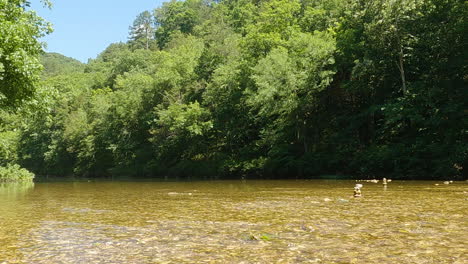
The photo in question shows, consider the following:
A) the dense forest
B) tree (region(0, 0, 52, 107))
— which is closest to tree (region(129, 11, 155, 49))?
the dense forest

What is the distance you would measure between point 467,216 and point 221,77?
35989 millimetres

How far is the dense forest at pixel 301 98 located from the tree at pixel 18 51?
0.05 metres

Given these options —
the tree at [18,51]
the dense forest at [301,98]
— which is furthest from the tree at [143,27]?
the tree at [18,51]

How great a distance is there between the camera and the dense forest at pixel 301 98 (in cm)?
2514

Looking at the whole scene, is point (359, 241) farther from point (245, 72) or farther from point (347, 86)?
point (245, 72)

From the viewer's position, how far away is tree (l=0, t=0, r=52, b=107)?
1380 centimetres

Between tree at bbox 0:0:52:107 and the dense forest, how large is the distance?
0.05m

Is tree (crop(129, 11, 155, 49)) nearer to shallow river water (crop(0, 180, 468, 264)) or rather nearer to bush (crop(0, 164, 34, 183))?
bush (crop(0, 164, 34, 183))

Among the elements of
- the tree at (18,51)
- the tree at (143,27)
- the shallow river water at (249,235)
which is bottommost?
the shallow river water at (249,235)

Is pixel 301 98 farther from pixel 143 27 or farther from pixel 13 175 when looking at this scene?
pixel 143 27

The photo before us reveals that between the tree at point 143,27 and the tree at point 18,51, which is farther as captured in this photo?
the tree at point 143,27

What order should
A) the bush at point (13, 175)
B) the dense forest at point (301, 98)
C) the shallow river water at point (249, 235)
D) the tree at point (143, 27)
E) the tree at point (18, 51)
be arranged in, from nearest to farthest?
1. the shallow river water at point (249, 235)
2. the tree at point (18, 51)
3. the dense forest at point (301, 98)
4. the bush at point (13, 175)
5. the tree at point (143, 27)

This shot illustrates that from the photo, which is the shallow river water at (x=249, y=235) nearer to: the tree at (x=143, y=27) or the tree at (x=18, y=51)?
the tree at (x=18, y=51)

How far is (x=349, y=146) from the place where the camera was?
106 feet
